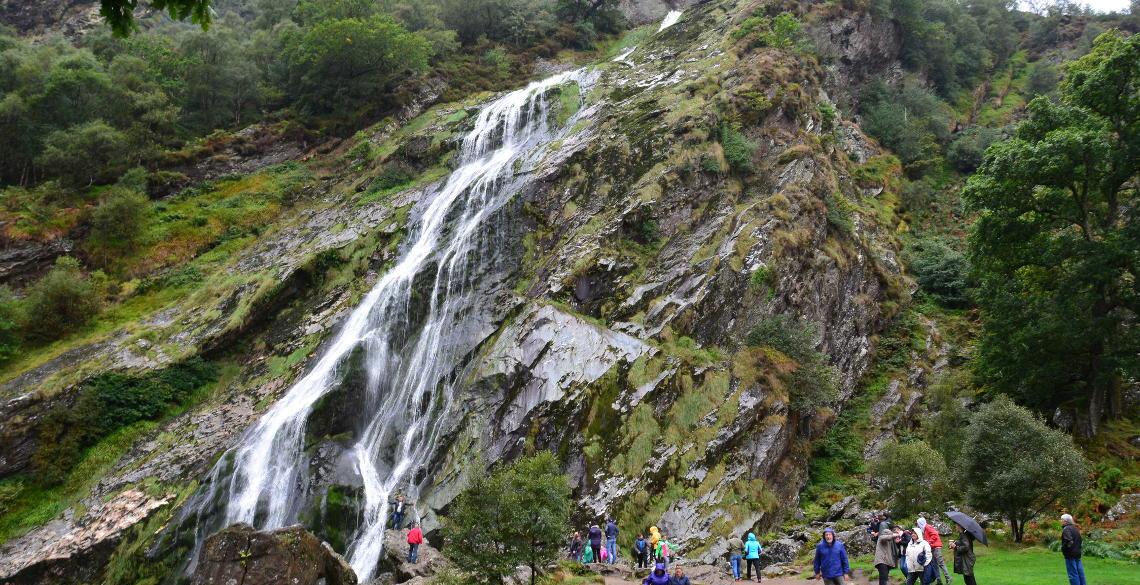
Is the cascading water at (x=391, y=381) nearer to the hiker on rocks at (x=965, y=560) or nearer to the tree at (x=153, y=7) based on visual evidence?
the hiker on rocks at (x=965, y=560)

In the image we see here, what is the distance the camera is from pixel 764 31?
1400 inches

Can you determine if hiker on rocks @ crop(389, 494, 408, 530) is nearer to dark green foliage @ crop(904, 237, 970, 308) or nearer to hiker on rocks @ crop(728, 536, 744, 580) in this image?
hiker on rocks @ crop(728, 536, 744, 580)

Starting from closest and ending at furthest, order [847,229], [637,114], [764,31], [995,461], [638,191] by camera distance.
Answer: [995,461] < [638,191] < [847,229] < [637,114] < [764,31]

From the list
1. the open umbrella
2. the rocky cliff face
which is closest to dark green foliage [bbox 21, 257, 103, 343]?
the rocky cliff face

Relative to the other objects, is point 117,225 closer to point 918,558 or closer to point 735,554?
point 735,554

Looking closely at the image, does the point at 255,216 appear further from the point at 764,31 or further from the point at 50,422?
the point at 764,31

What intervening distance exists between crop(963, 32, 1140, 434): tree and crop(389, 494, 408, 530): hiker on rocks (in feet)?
62.5

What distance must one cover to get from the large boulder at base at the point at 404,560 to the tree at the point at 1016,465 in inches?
476

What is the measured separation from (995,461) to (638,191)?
15.6m

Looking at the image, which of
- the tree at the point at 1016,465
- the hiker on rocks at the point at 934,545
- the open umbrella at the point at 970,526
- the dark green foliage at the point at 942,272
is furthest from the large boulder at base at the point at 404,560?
the dark green foliage at the point at 942,272

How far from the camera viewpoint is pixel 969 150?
41.2m

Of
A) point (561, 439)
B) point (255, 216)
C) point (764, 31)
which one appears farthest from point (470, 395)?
point (764, 31)

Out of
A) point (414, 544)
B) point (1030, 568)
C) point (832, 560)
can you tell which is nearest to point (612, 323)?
point (414, 544)

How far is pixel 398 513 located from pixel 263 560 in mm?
4597
